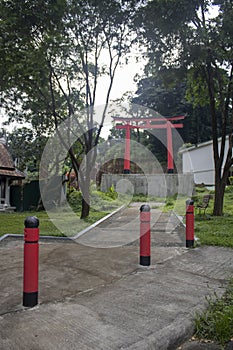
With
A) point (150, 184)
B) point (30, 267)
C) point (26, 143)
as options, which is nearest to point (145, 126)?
point (150, 184)

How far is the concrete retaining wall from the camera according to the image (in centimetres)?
2077

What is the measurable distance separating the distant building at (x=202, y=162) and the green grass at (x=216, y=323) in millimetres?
21386

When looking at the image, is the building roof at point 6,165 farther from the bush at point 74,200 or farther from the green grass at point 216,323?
the green grass at point 216,323

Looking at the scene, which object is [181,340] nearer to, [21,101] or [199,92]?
[199,92]

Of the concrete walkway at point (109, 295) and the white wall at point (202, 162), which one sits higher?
the white wall at point (202, 162)

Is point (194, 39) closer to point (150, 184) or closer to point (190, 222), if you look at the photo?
point (190, 222)

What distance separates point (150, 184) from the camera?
Answer: 21.8m

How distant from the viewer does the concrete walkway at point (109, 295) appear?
264 centimetres

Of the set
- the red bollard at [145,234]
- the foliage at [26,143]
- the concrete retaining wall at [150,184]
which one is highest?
the foliage at [26,143]

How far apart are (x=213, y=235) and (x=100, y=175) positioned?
1714cm

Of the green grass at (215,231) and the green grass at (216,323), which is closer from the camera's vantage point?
the green grass at (216,323)

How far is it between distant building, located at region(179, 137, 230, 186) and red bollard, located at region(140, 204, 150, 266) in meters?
19.8

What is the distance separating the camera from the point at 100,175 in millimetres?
24297

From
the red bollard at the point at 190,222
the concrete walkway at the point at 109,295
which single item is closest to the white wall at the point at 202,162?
the red bollard at the point at 190,222
